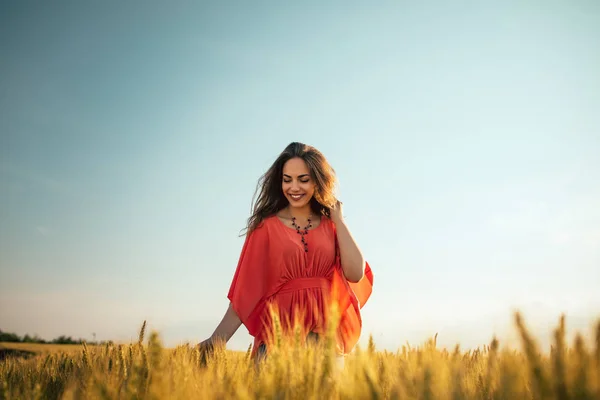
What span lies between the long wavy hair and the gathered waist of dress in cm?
69

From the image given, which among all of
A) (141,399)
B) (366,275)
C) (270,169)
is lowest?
(141,399)

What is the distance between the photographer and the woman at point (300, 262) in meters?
4.09

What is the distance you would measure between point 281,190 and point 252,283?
103 cm

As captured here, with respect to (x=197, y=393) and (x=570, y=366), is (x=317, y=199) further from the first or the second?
(x=570, y=366)

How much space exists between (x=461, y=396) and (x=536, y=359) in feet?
0.97

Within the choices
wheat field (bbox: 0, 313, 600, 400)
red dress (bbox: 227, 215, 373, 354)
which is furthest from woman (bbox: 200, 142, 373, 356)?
wheat field (bbox: 0, 313, 600, 400)

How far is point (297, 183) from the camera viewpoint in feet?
14.2

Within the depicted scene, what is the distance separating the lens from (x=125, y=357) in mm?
2607

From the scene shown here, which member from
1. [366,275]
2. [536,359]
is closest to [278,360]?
[536,359]

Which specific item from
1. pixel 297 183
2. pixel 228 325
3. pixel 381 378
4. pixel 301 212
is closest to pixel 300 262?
pixel 301 212

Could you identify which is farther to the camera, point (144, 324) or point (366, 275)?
point (366, 275)

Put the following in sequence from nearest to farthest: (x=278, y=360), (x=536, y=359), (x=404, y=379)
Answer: (x=536, y=359) → (x=404, y=379) → (x=278, y=360)

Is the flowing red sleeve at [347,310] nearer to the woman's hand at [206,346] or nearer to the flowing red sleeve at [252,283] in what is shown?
the flowing red sleeve at [252,283]

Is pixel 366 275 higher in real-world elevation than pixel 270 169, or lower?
lower
